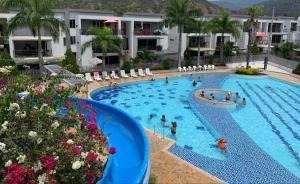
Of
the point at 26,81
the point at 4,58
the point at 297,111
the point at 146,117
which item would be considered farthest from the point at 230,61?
the point at 26,81

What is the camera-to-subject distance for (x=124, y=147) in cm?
1273

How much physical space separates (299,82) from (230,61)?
14.2 m

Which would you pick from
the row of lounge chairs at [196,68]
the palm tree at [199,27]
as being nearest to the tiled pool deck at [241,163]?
the row of lounge chairs at [196,68]

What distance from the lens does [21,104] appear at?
9000 millimetres

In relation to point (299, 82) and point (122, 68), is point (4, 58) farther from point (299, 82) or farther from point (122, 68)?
point (299, 82)

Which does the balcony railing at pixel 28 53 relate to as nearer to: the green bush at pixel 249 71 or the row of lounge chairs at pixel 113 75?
the row of lounge chairs at pixel 113 75

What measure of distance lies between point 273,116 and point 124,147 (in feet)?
45.6

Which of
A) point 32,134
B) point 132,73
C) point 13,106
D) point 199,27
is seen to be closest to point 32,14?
point 132,73

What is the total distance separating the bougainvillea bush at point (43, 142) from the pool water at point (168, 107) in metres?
8.38

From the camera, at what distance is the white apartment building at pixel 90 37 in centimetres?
3209

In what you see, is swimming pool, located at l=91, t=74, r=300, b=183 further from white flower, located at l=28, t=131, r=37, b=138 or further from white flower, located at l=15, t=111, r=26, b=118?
white flower, located at l=28, t=131, r=37, b=138

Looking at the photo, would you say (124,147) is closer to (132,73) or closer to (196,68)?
(132,73)

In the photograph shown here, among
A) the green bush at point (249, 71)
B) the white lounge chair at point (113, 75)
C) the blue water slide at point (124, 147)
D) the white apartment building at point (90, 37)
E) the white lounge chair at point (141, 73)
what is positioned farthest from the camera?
the green bush at point (249, 71)

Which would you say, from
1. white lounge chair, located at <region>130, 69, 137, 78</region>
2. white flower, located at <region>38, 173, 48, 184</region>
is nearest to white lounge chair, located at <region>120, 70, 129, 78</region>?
white lounge chair, located at <region>130, 69, 137, 78</region>
